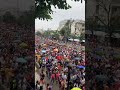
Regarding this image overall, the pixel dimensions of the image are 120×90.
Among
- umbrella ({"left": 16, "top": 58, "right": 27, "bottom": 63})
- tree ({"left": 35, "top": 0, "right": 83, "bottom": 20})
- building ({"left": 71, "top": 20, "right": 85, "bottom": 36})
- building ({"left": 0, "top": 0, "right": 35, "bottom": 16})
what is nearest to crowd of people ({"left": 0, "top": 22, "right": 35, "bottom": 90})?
umbrella ({"left": 16, "top": 58, "right": 27, "bottom": 63})

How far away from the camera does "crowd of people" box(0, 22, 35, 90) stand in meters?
7.71

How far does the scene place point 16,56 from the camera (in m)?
7.79

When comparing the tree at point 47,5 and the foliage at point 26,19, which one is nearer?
the foliage at point 26,19

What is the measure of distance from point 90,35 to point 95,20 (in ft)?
1.10

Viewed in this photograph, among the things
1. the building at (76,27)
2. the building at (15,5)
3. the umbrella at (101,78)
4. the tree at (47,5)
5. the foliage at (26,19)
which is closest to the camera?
the umbrella at (101,78)

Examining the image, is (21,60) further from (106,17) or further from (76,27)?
(76,27)

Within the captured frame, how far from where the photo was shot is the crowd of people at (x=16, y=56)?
7.71 metres

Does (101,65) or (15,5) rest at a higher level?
(15,5)

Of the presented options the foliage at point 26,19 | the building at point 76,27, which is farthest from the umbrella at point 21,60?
the building at point 76,27

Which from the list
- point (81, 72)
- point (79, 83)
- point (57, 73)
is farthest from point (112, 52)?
point (57, 73)

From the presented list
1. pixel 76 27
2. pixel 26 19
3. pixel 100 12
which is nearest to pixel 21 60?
pixel 26 19

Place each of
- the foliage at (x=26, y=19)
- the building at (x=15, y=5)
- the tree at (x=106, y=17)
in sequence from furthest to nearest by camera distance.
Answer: the foliage at (x=26, y=19) < the building at (x=15, y=5) < the tree at (x=106, y=17)

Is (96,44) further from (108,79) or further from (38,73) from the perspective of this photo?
(38,73)

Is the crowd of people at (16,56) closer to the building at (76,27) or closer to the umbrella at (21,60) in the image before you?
the umbrella at (21,60)
